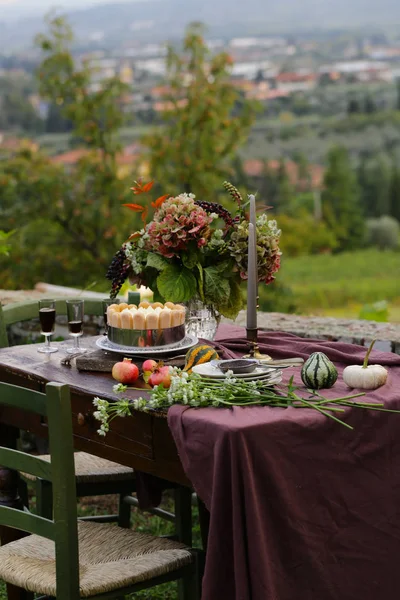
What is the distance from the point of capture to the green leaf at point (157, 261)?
8.91ft

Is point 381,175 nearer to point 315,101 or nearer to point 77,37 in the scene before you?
point 315,101

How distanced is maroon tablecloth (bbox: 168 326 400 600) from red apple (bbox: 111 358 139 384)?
0.27m

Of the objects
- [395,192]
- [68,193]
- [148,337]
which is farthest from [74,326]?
[395,192]

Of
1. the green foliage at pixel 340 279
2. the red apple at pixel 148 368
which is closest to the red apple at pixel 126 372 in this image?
the red apple at pixel 148 368

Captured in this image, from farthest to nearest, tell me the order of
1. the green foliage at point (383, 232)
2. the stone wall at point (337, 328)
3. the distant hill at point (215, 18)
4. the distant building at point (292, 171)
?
the green foliage at point (383, 232), the distant hill at point (215, 18), the distant building at point (292, 171), the stone wall at point (337, 328)

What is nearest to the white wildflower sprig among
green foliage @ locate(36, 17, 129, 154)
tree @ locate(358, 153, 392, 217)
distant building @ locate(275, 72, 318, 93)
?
green foliage @ locate(36, 17, 129, 154)

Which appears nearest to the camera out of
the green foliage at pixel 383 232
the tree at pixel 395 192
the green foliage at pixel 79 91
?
the green foliage at pixel 79 91

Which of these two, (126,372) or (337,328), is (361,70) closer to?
(337,328)

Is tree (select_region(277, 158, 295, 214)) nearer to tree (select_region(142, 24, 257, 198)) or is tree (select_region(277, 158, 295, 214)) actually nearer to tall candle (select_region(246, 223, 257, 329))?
tree (select_region(142, 24, 257, 198))

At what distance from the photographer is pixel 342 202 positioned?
1258 cm

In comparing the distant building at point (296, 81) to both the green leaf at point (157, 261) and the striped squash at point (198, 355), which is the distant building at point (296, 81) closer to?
the green leaf at point (157, 261)

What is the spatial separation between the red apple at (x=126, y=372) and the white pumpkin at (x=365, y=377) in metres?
0.50

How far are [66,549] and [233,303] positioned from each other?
942 mm

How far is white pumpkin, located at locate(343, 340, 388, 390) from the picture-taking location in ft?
7.47
